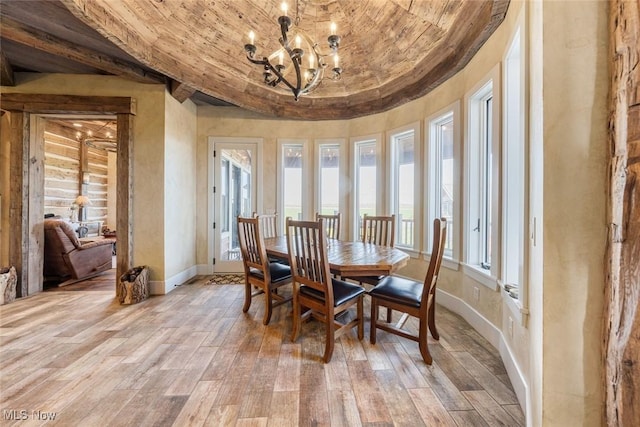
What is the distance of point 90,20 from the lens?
7.09 feet

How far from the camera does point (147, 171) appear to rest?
3.42 metres

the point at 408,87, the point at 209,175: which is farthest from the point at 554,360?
the point at 209,175

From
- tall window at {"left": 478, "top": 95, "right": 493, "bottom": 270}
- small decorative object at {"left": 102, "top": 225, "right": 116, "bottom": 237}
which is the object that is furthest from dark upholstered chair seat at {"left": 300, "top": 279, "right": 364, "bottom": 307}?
small decorative object at {"left": 102, "top": 225, "right": 116, "bottom": 237}

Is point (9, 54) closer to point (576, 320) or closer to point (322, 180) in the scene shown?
point (322, 180)

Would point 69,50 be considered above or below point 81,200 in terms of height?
above

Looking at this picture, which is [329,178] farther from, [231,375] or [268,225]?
[231,375]

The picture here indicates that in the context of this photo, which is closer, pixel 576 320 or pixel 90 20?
pixel 576 320

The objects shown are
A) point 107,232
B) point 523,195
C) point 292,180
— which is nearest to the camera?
point 523,195

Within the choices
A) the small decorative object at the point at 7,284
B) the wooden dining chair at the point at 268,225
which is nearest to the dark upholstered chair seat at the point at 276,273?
the wooden dining chair at the point at 268,225

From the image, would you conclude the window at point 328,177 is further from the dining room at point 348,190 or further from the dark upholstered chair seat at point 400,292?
the dark upholstered chair seat at point 400,292

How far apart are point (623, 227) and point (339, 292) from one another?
1.68 metres

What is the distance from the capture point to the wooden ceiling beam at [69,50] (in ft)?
8.00

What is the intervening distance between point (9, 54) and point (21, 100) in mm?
520

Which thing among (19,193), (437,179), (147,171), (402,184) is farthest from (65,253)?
(437,179)
